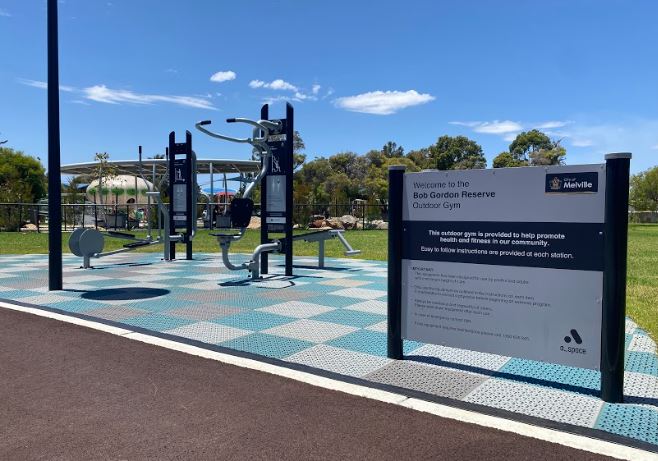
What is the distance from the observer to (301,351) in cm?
475

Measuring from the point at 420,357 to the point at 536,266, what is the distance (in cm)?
134

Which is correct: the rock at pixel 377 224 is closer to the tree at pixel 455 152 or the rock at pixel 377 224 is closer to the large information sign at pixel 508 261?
the large information sign at pixel 508 261

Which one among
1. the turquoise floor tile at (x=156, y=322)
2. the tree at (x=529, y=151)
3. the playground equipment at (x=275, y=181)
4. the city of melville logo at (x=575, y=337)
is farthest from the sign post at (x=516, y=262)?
the tree at (x=529, y=151)

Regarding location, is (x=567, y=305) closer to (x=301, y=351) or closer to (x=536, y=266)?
(x=536, y=266)

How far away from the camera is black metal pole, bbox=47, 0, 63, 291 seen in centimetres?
785

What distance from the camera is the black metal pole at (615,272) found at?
11.3ft

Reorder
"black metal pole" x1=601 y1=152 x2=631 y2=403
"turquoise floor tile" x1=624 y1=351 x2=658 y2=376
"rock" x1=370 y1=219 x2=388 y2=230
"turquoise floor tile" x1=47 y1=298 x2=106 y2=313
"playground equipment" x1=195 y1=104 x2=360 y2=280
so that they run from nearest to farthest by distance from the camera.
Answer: "black metal pole" x1=601 y1=152 x2=631 y2=403 < "turquoise floor tile" x1=624 y1=351 x2=658 y2=376 < "turquoise floor tile" x1=47 y1=298 x2=106 y2=313 < "playground equipment" x1=195 y1=104 x2=360 y2=280 < "rock" x1=370 y1=219 x2=388 y2=230

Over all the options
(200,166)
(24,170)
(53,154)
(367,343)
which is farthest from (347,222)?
(24,170)

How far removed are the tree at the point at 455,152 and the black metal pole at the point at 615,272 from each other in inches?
2597

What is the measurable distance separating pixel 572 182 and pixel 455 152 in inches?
2675

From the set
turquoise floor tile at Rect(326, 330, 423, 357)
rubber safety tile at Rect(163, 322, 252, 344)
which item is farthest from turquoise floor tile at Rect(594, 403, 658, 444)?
rubber safety tile at Rect(163, 322, 252, 344)

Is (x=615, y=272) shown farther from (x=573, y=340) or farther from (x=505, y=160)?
(x=505, y=160)

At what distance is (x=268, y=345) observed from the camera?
4.95 meters

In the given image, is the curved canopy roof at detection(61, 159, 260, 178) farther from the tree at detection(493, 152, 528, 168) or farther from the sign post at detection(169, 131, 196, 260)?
the tree at detection(493, 152, 528, 168)
